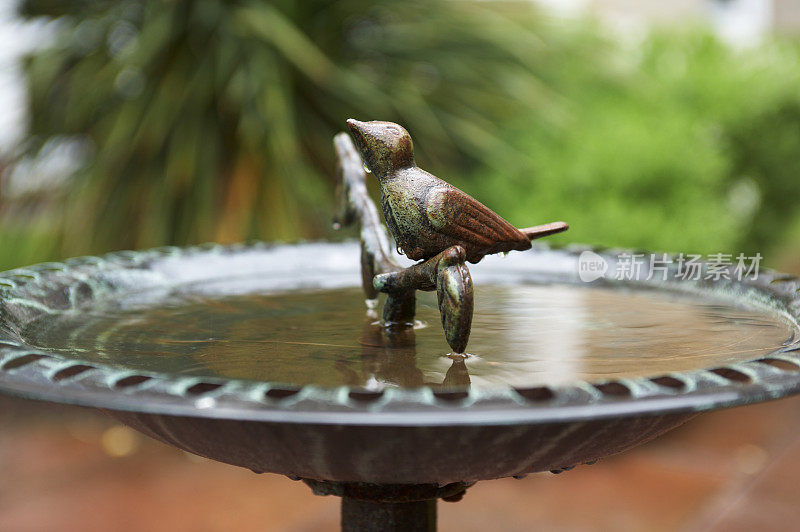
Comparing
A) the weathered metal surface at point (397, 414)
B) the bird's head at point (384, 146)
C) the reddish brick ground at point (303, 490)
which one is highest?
the bird's head at point (384, 146)

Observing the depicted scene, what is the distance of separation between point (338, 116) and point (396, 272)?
2043 millimetres

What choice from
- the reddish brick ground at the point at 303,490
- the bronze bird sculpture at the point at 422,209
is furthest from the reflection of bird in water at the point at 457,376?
the reddish brick ground at the point at 303,490

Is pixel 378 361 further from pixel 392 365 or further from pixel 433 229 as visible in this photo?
pixel 433 229

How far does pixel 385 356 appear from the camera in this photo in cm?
96

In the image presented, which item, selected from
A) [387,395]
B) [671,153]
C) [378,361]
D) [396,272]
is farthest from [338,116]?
[387,395]

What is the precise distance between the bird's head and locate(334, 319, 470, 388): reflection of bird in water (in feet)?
0.66

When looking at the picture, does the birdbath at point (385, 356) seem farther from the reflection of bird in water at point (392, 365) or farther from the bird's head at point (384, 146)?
the bird's head at point (384, 146)

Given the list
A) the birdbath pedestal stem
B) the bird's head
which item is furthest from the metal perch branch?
the birdbath pedestal stem

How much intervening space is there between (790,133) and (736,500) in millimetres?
1994

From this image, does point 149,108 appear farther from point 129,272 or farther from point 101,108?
point 129,272

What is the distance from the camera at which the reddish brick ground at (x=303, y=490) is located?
242 centimetres

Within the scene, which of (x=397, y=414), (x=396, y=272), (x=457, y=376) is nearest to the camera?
(x=397, y=414)

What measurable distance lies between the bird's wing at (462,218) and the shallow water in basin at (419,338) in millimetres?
137

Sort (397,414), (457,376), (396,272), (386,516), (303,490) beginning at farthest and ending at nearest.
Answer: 1. (303,490)
2. (386,516)
3. (396,272)
4. (457,376)
5. (397,414)
